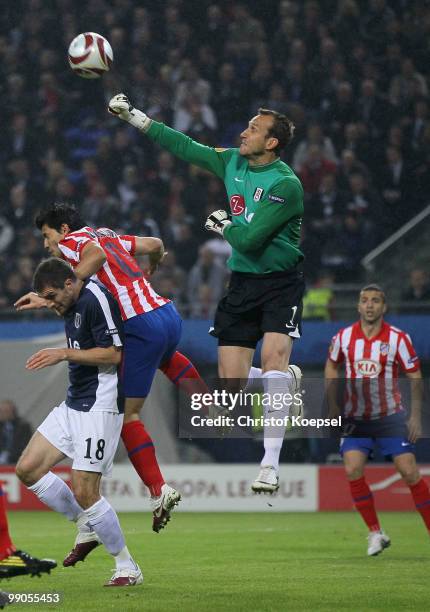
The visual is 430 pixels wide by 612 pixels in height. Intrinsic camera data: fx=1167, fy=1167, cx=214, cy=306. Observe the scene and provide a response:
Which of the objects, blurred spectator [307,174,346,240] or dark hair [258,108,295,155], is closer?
dark hair [258,108,295,155]

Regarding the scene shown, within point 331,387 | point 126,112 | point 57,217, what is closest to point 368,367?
point 331,387

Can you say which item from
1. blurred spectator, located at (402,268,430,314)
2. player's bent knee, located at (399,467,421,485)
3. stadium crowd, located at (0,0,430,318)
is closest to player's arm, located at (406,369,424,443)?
player's bent knee, located at (399,467,421,485)

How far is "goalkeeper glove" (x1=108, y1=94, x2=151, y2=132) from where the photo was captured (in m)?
7.12

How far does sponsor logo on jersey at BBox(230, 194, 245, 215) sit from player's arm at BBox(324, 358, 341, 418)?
233 cm

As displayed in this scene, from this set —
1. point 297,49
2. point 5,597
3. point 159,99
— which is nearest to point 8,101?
point 159,99

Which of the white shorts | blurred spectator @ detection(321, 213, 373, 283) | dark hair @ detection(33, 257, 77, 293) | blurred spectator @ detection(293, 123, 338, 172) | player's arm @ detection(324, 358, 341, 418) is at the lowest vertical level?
the white shorts

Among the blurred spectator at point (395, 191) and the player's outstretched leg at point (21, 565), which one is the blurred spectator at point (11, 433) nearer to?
the blurred spectator at point (395, 191)

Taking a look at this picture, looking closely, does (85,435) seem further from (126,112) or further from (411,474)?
(411,474)

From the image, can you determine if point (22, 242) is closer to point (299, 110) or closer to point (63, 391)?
point (63, 391)

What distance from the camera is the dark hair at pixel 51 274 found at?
6.32 metres

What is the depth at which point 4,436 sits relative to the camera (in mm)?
12906

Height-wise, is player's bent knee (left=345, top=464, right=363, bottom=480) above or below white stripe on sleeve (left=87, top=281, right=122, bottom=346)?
below

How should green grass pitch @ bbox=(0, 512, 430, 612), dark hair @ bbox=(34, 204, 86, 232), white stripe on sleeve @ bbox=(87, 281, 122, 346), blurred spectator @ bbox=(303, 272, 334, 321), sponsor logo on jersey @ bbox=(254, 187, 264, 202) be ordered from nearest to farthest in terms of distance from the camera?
1. green grass pitch @ bbox=(0, 512, 430, 612)
2. white stripe on sleeve @ bbox=(87, 281, 122, 346)
3. dark hair @ bbox=(34, 204, 86, 232)
4. sponsor logo on jersey @ bbox=(254, 187, 264, 202)
5. blurred spectator @ bbox=(303, 272, 334, 321)

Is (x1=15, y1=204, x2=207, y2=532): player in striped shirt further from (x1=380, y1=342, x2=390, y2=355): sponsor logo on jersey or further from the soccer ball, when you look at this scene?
(x1=380, y1=342, x2=390, y2=355): sponsor logo on jersey
